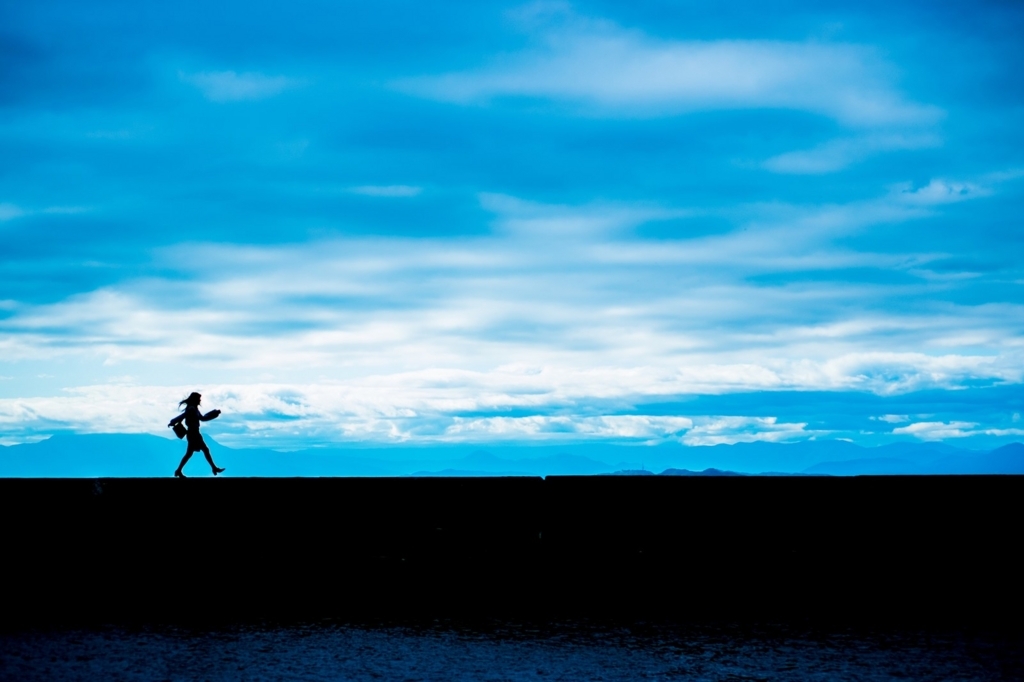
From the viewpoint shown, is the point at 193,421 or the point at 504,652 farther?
the point at 193,421

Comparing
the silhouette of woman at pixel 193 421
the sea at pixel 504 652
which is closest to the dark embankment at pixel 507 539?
the sea at pixel 504 652

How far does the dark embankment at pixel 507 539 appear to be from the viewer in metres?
10.2

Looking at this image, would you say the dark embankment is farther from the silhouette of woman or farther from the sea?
the silhouette of woman

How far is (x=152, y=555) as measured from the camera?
35.9 feet

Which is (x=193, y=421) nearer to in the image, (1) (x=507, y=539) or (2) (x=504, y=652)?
(1) (x=507, y=539)

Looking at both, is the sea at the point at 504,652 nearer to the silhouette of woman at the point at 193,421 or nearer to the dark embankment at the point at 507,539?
the dark embankment at the point at 507,539

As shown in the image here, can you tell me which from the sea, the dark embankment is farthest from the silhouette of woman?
the sea

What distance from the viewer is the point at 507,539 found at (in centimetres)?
1074

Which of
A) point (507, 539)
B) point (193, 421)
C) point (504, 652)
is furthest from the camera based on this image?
point (193, 421)

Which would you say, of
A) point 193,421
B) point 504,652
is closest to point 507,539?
point 504,652

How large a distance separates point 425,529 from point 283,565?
1531mm

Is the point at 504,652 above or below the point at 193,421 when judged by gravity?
below

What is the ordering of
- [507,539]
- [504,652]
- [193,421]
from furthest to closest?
[193,421], [507,539], [504,652]

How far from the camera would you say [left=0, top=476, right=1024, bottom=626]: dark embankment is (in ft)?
33.4
